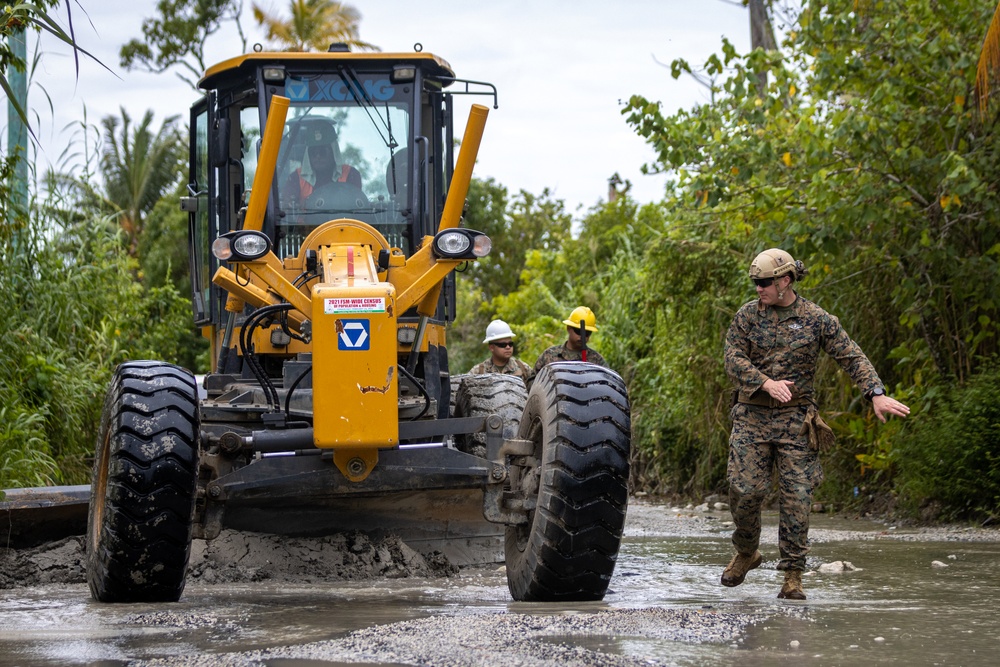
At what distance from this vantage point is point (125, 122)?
39.7 m

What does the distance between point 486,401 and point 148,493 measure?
2.67m

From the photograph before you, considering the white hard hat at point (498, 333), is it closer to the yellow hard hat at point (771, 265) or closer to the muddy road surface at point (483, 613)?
the muddy road surface at point (483, 613)

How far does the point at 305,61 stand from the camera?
28.1ft

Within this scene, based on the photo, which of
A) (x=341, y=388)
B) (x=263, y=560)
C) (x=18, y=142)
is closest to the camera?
(x=341, y=388)

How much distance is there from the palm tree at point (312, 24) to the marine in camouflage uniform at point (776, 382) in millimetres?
28003

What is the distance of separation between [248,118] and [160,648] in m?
4.41

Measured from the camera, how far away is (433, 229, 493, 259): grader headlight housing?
7.14 metres

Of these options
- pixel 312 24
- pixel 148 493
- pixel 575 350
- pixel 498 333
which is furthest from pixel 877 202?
pixel 312 24

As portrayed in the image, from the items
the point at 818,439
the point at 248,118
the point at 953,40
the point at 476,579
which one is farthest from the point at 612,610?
the point at 953,40

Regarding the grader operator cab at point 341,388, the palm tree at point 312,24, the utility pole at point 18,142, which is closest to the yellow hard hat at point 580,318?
the grader operator cab at point 341,388

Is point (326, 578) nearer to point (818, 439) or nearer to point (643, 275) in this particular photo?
point (818, 439)

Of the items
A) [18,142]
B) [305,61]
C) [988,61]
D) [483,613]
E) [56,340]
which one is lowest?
[483,613]

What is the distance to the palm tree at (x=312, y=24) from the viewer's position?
34.4 m

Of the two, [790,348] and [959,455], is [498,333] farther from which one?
[790,348]
